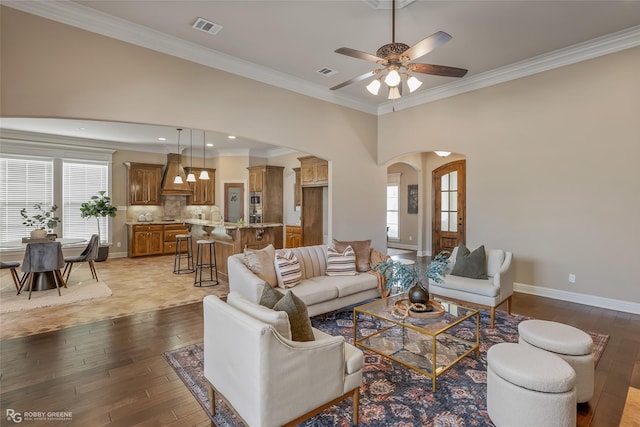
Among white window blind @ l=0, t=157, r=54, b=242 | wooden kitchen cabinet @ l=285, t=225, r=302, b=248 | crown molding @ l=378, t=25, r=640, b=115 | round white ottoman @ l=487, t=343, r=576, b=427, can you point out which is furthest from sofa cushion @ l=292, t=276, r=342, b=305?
white window blind @ l=0, t=157, r=54, b=242

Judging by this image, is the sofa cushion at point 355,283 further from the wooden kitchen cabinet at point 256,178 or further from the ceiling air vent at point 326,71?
the wooden kitchen cabinet at point 256,178

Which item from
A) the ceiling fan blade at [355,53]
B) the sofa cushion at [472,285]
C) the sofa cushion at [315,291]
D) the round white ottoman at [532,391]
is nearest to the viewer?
the round white ottoman at [532,391]

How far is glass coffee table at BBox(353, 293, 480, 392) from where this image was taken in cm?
264

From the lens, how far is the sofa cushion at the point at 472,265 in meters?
4.15

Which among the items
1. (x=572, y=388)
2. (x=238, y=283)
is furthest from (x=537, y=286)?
(x=238, y=283)

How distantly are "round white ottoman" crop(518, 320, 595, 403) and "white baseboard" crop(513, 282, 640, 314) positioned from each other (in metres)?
2.87

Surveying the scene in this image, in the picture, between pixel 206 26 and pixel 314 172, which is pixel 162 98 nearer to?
pixel 206 26

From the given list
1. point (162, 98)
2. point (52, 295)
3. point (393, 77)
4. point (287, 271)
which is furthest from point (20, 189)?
point (393, 77)

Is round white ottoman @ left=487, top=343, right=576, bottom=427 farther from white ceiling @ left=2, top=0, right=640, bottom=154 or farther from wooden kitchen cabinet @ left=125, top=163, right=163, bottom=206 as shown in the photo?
wooden kitchen cabinet @ left=125, top=163, right=163, bottom=206

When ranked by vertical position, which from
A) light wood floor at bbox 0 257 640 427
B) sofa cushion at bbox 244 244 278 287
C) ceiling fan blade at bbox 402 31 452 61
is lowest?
light wood floor at bbox 0 257 640 427

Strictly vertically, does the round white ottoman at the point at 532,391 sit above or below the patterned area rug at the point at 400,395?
above

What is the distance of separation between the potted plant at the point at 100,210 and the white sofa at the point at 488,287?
8.37m

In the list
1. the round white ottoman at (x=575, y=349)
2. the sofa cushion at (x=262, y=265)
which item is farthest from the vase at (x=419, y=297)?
the sofa cushion at (x=262, y=265)

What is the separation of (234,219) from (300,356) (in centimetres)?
883
